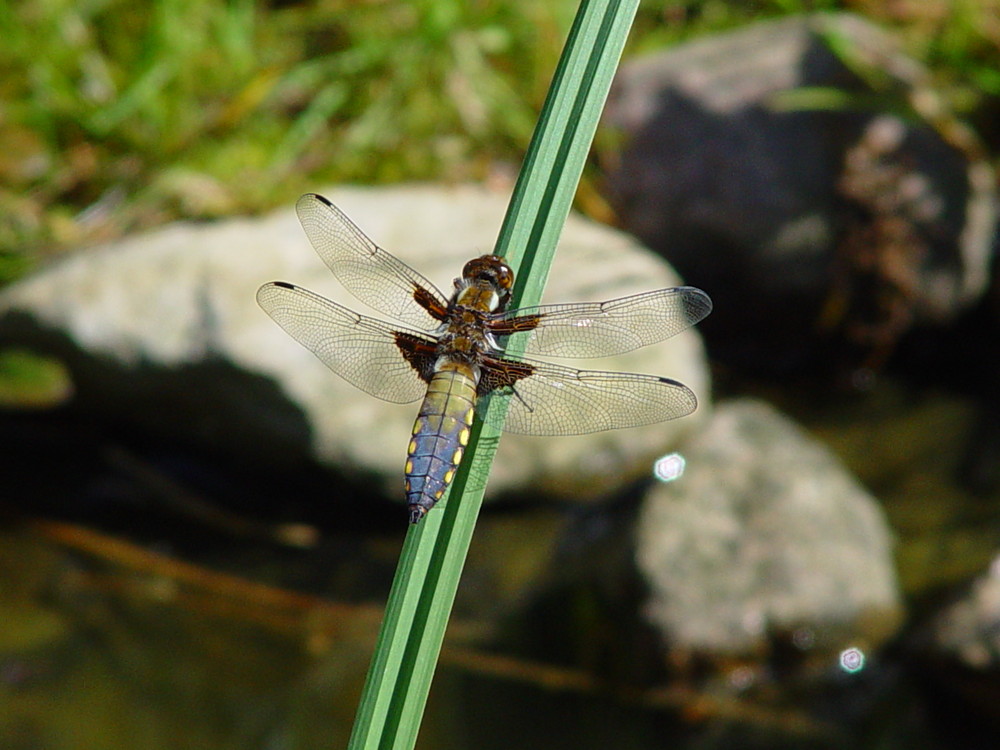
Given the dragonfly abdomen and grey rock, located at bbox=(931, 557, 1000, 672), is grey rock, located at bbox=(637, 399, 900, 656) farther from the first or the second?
the dragonfly abdomen

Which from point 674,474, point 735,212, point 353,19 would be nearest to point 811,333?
point 735,212

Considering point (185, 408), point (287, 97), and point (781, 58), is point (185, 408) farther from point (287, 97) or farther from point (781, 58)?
point (781, 58)

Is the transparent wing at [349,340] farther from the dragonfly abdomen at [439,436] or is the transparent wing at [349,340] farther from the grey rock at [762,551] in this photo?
the grey rock at [762,551]

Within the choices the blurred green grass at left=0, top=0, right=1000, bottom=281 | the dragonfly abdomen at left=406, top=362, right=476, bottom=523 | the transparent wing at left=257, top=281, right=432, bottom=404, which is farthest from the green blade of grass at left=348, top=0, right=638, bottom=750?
the blurred green grass at left=0, top=0, right=1000, bottom=281

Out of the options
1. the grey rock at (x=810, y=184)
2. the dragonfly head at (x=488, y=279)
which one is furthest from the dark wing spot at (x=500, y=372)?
the grey rock at (x=810, y=184)

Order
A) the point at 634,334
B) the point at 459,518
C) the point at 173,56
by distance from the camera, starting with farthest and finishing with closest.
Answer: the point at 173,56 < the point at 634,334 < the point at 459,518
